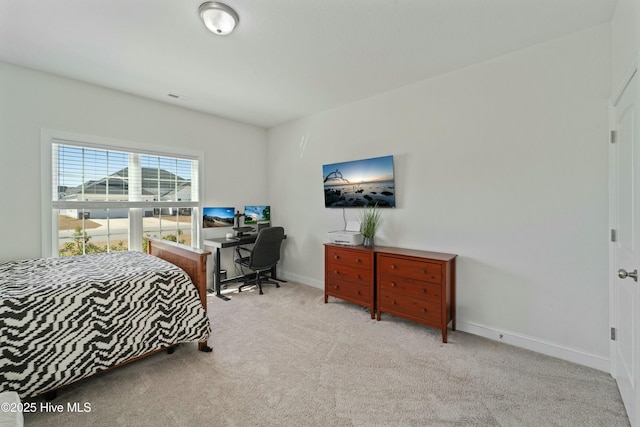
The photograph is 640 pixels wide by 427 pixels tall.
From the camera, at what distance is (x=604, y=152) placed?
2080 millimetres

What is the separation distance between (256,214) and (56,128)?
258cm

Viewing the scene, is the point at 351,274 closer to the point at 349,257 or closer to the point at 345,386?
the point at 349,257

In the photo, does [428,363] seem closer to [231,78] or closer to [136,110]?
[231,78]

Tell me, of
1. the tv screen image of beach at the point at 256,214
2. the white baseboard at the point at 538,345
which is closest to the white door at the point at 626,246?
the white baseboard at the point at 538,345

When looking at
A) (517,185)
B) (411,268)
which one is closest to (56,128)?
(411,268)

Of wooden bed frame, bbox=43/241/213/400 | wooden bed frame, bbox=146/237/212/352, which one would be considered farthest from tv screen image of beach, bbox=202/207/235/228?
wooden bed frame, bbox=43/241/213/400

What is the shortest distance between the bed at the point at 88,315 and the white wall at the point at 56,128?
1.62 ft

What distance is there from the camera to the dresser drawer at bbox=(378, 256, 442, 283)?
260 cm

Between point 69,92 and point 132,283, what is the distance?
7.70 feet

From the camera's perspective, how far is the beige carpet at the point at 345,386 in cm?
166

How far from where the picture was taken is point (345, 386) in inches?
76.4

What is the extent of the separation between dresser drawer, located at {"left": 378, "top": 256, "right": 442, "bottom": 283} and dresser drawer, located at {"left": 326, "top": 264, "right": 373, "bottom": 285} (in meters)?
0.20

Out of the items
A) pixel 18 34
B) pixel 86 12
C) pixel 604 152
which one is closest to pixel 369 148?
pixel 604 152

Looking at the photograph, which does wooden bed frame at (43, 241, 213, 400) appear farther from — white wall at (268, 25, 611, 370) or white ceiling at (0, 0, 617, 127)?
white wall at (268, 25, 611, 370)
